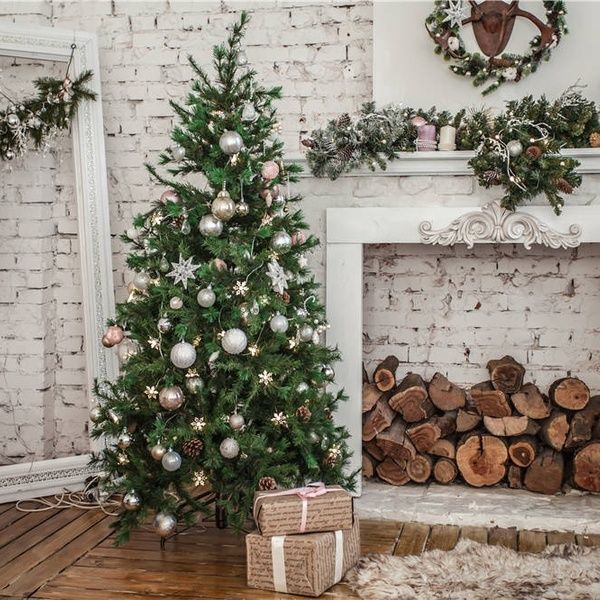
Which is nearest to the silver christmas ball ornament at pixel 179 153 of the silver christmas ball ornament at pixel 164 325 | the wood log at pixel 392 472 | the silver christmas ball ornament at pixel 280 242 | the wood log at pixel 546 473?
the silver christmas ball ornament at pixel 280 242

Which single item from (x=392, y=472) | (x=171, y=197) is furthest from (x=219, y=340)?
(x=392, y=472)

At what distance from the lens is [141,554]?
3.03 metres

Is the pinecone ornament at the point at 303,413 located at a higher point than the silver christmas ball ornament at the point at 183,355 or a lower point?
lower

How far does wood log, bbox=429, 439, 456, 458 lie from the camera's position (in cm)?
368

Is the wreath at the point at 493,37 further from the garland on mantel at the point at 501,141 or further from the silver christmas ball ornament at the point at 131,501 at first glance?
the silver christmas ball ornament at the point at 131,501

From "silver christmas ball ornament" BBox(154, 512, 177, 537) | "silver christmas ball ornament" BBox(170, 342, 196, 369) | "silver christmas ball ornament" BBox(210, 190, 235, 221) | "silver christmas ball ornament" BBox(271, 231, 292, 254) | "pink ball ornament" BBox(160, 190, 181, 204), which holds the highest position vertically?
"pink ball ornament" BBox(160, 190, 181, 204)

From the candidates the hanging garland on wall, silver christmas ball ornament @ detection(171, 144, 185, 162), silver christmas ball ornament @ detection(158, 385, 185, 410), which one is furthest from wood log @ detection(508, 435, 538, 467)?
the hanging garland on wall

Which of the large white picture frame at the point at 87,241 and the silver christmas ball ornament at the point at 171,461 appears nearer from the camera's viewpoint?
the silver christmas ball ornament at the point at 171,461

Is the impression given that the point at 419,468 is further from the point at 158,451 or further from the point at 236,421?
the point at 158,451

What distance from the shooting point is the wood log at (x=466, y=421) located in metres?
3.68

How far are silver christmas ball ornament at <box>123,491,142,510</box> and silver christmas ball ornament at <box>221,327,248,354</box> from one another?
0.64m

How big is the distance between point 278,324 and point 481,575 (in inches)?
42.5

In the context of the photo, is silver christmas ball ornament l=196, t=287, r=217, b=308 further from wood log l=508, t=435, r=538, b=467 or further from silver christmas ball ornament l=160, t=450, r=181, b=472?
wood log l=508, t=435, r=538, b=467

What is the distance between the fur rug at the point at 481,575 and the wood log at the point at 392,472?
0.72m
